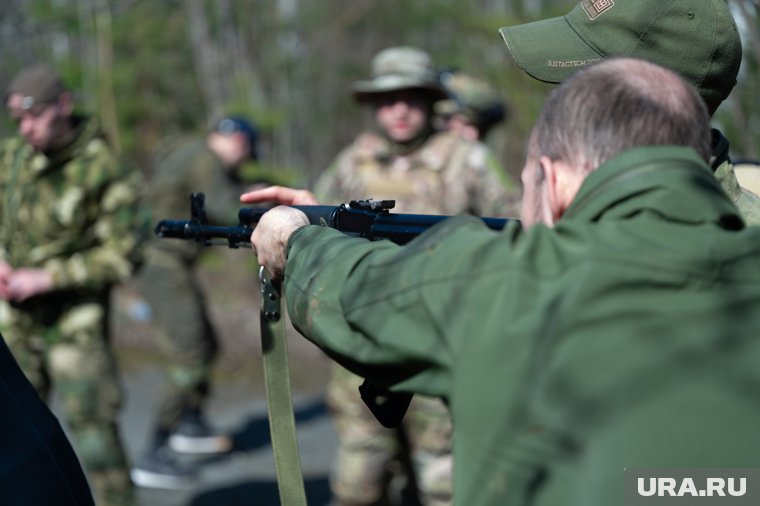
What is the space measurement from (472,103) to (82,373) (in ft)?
11.0

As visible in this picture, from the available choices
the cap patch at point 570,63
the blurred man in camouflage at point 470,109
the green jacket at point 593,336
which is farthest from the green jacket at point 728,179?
the blurred man in camouflage at point 470,109

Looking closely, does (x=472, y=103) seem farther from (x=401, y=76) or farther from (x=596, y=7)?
(x=596, y=7)

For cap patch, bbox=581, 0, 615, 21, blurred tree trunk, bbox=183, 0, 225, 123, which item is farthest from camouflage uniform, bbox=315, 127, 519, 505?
blurred tree trunk, bbox=183, 0, 225, 123

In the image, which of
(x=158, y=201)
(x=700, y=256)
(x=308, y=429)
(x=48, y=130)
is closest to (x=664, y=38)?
(x=700, y=256)

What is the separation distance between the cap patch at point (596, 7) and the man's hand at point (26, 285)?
3348 mm

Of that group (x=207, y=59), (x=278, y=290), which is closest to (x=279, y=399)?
(x=278, y=290)

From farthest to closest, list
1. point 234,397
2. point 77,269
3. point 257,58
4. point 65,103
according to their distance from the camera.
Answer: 1. point 257,58
2. point 234,397
3. point 65,103
4. point 77,269

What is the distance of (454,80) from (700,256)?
6168 mm

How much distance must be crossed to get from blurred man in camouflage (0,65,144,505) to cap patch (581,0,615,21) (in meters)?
3.30

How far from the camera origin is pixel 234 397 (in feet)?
27.2

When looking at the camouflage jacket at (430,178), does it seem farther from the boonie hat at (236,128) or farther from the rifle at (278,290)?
the boonie hat at (236,128)

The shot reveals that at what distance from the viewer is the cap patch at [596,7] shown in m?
2.43

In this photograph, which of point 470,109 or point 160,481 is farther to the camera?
point 470,109

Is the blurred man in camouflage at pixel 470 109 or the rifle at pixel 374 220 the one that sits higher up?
the rifle at pixel 374 220
